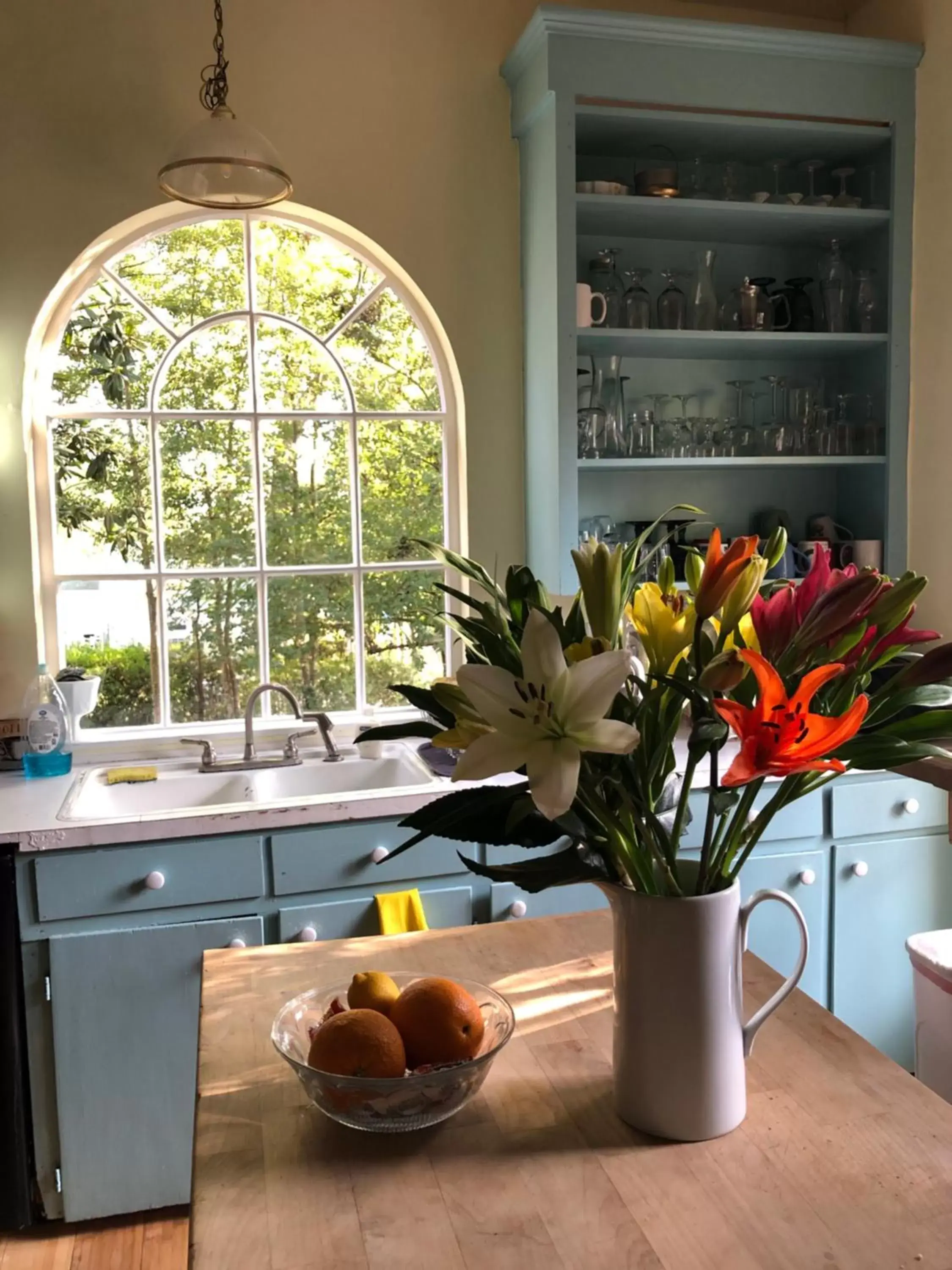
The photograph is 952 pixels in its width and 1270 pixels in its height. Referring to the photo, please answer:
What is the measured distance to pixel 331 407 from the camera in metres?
3.11

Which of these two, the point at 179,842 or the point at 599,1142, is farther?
the point at 179,842

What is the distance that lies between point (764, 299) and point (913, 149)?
0.57m

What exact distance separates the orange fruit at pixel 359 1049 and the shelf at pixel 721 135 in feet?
7.74

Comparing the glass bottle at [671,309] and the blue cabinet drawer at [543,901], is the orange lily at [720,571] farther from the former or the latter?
the glass bottle at [671,309]

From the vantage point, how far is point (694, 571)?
94 cm

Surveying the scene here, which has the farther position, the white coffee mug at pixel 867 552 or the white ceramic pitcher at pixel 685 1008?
the white coffee mug at pixel 867 552

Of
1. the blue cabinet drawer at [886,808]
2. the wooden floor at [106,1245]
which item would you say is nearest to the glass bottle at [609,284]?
the blue cabinet drawer at [886,808]

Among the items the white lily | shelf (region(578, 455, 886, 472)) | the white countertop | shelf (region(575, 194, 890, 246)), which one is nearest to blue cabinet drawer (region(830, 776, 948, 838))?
the white countertop

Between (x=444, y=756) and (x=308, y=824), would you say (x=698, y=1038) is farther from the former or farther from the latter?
(x=444, y=756)

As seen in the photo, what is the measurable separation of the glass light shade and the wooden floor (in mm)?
2176

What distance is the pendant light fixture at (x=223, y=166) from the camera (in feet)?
7.20

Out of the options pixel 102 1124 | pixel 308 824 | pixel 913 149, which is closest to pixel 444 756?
pixel 308 824

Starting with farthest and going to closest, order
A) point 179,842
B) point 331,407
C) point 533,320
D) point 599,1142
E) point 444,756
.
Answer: point 331,407
point 533,320
point 444,756
point 179,842
point 599,1142

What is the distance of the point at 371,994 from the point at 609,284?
2.25 m
